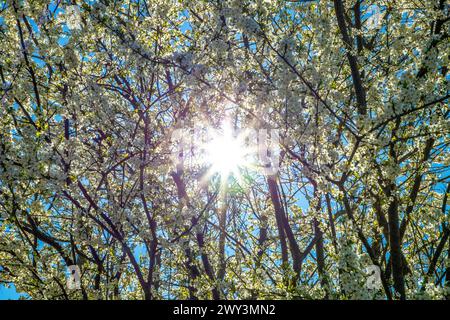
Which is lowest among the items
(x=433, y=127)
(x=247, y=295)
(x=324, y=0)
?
(x=247, y=295)

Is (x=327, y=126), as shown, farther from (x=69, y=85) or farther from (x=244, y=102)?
(x=69, y=85)

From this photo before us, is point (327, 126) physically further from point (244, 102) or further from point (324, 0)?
point (324, 0)

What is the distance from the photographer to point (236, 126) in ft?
23.9

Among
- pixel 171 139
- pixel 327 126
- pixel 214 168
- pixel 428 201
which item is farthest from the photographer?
pixel 428 201

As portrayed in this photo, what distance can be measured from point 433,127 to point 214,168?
13.5ft

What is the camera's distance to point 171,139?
731cm

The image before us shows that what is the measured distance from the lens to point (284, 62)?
5.39 meters

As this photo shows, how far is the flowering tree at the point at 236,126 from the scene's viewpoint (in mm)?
5543

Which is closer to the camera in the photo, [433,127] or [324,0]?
[433,127]

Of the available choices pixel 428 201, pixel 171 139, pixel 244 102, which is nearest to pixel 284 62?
pixel 244 102

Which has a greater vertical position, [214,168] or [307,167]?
[214,168]

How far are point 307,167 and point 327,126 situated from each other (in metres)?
0.80

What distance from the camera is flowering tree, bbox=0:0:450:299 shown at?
218 inches
